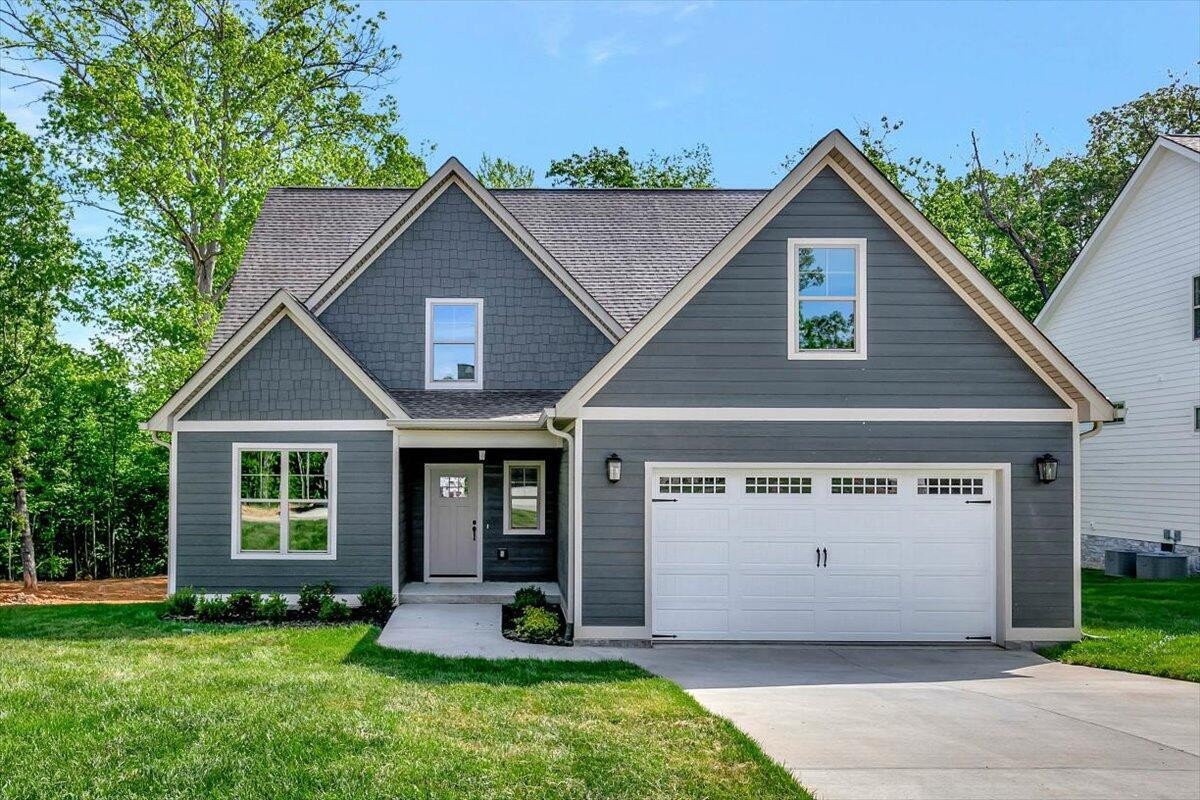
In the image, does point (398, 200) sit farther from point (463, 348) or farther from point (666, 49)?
point (666, 49)

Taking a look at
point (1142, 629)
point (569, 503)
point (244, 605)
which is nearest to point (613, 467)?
point (569, 503)

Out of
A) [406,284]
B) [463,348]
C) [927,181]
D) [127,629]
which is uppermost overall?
A: [927,181]

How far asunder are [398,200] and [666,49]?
10.6 meters

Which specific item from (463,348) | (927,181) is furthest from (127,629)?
(927,181)

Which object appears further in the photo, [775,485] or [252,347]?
[252,347]

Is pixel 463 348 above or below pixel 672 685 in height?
above

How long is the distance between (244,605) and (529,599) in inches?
163

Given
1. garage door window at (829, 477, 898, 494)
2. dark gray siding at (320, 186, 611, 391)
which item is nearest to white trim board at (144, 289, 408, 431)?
dark gray siding at (320, 186, 611, 391)

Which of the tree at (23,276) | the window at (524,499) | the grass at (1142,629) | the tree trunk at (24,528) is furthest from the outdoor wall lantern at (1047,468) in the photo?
the tree trunk at (24,528)

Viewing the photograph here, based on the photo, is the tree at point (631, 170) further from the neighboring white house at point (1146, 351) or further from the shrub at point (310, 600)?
the shrub at point (310, 600)

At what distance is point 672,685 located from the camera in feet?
27.4

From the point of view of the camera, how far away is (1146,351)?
18.9 metres

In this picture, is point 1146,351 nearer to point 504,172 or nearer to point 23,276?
point 23,276

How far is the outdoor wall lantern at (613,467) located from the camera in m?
10.8
